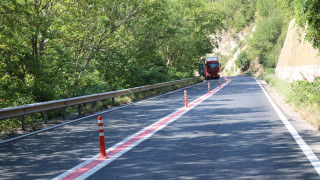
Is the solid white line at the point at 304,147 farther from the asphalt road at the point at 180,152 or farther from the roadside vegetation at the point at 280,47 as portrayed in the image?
the roadside vegetation at the point at 280,47

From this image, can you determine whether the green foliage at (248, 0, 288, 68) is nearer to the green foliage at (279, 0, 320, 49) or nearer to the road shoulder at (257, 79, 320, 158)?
the green foliage at (279, 0, 320, 49)

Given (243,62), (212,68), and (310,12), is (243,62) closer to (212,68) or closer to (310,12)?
(212,68)

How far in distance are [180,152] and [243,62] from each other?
274 feet

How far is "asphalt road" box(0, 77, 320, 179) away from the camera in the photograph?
4.91 meters

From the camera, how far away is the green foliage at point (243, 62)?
85.6 meters

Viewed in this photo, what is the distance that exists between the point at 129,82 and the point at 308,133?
1759cm

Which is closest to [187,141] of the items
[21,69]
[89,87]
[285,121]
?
[285,121]

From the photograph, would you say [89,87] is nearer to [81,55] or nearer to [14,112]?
[81,55]

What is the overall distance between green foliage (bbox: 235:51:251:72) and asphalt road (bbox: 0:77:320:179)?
258 ft

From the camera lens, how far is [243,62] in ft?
283

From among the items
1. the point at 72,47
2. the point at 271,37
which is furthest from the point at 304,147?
the point at 271,37

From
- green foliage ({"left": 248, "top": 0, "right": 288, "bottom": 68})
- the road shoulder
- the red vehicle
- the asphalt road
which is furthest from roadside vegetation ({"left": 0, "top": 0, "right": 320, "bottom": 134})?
green foliage ({"left": 248, "top": 0, "right": 288, "bottom": 68})

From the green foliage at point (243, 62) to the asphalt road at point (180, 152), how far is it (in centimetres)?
7860

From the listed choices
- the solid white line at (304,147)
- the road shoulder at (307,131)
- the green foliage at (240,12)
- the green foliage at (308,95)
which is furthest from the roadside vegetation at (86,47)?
the green foliage at (240,12)
